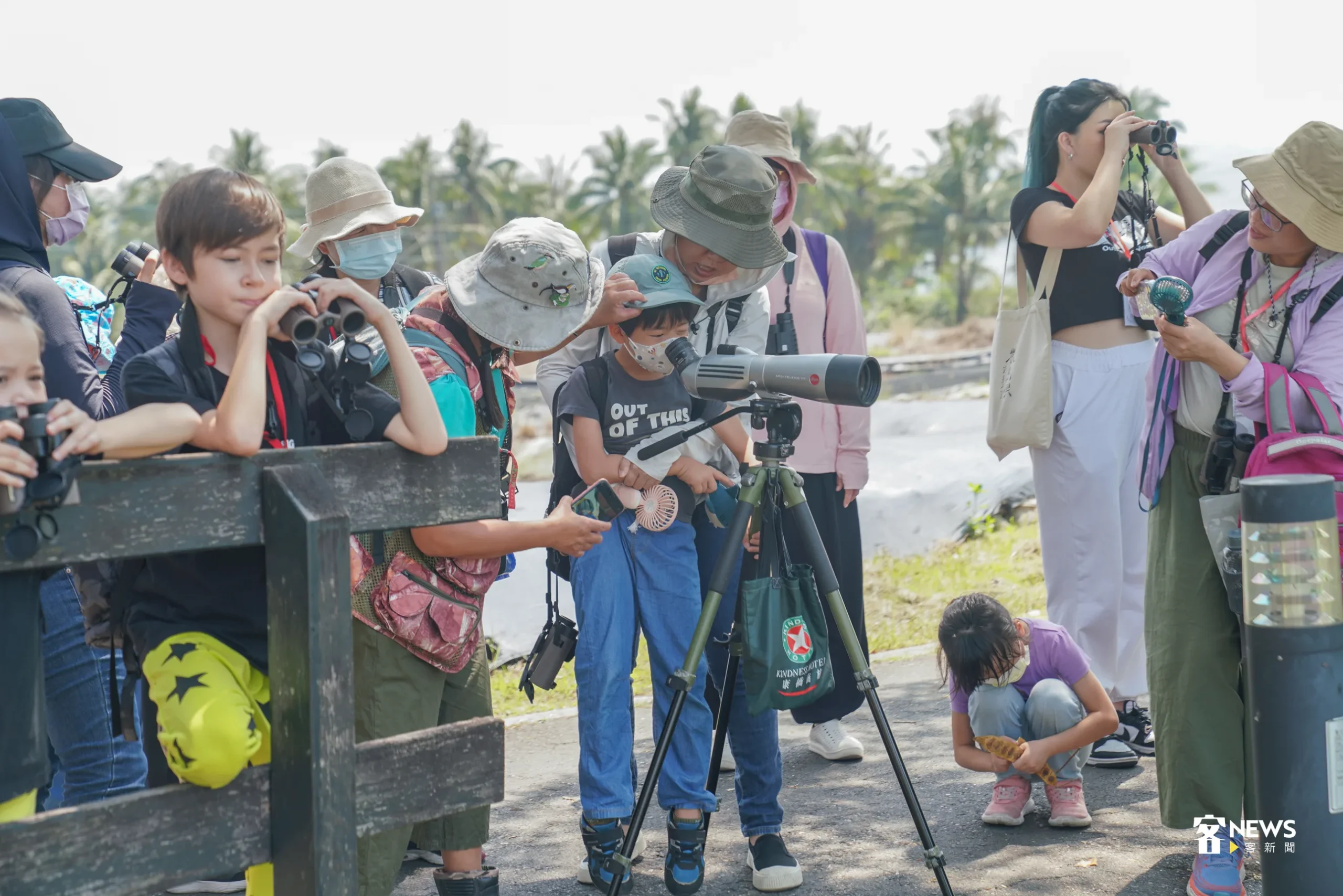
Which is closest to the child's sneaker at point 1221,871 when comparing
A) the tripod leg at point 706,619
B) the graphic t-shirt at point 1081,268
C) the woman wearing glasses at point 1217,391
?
the woman wearing glasses at point 1217,391

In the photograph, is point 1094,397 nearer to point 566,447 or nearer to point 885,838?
point 885,838

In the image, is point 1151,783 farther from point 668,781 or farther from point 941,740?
point 668,781

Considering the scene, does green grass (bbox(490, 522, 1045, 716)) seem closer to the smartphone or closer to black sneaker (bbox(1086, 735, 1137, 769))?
black sneaker (bbox(1086, 735, 1137, 769))

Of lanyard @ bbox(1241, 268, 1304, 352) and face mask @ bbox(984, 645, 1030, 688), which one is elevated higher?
lanyard @ bbox(1241, 268, 1304, 352)

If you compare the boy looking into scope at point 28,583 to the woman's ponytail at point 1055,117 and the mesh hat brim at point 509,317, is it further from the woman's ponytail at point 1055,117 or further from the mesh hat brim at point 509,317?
the woman's ponytail at point 1055,117

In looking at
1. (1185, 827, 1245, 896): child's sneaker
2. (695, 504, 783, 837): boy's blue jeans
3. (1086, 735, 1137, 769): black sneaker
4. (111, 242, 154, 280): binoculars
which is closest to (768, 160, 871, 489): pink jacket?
(695, 504, 783, 837): boy's blue jeans

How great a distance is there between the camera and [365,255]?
438 centimetres

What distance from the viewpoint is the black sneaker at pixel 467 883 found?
327cm

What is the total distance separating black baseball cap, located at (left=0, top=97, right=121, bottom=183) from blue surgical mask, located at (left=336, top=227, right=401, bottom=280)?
0.85m

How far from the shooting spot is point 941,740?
5113 millimetres

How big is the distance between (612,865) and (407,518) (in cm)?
137

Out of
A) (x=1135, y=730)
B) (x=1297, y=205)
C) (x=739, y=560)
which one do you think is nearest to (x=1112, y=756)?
(x=1135, y=730)

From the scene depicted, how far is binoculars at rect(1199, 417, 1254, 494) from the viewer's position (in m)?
3.52

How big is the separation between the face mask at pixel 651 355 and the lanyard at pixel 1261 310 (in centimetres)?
155
